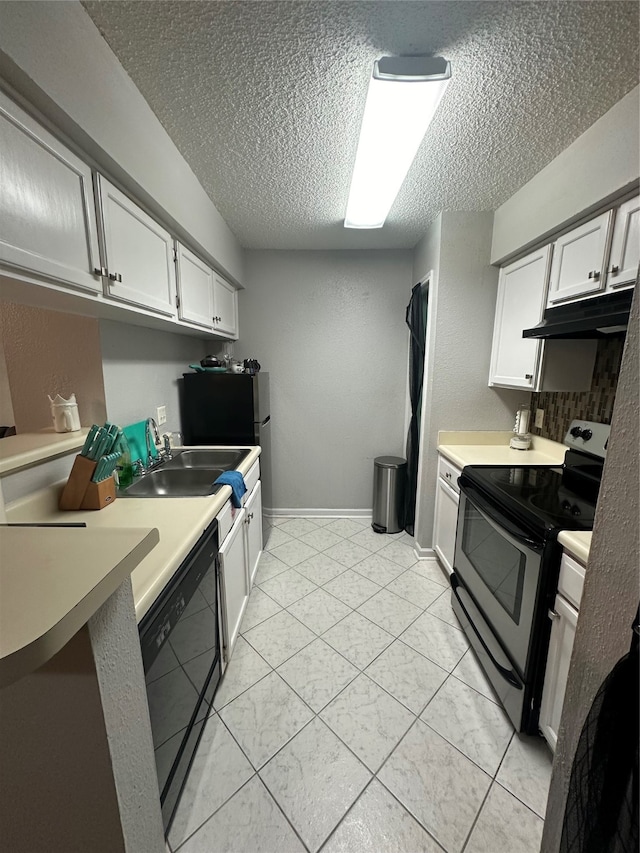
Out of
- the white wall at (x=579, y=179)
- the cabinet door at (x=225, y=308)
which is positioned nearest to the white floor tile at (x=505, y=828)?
Answer: the white wall at (x=579, y=179)

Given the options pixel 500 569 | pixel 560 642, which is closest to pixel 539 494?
pixel 500 569

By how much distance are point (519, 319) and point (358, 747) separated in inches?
92.7

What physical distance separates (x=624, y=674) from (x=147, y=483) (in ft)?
6.16

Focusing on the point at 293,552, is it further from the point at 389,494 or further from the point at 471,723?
the point at 471,723

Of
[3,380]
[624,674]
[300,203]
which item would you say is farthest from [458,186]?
[3,380]

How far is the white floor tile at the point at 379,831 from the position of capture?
104 centimetres

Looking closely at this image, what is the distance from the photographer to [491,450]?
7.54ft

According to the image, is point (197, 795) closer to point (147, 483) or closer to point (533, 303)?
point (147, 483)

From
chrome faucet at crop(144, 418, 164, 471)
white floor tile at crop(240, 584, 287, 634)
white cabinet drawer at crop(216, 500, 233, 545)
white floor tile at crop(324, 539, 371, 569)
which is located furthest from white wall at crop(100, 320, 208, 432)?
white floor tile at crop(324, 539, 371, 569)

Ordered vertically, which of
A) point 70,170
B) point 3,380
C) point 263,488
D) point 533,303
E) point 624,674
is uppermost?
point 70,170

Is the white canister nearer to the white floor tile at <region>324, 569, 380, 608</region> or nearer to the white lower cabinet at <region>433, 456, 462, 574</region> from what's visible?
the white floor tile at <region>324, 569, 380, 608</region>

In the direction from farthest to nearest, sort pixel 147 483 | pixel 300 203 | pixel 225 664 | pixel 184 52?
pixel 300 203 < pixel 147 483 < pixel 225 664 < pixel 184 52

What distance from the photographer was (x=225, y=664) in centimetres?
159

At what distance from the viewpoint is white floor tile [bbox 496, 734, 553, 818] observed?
1.16 m
